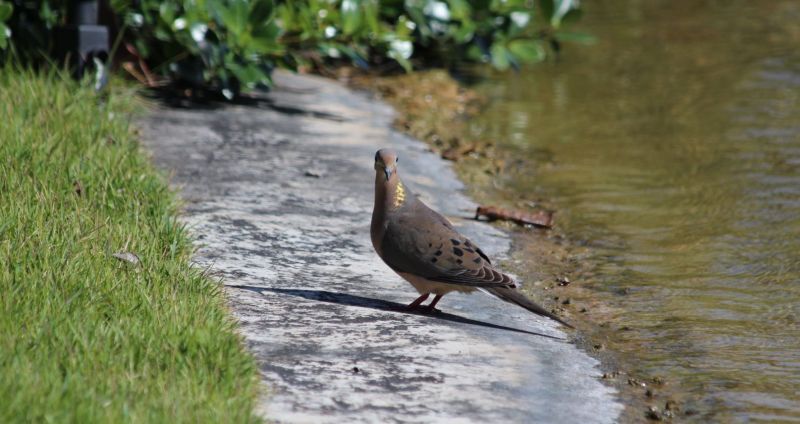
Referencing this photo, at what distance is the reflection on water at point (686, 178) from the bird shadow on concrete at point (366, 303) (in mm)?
564

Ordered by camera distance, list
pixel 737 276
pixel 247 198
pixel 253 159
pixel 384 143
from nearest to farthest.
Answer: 1. pixel 737 276
2. pixel 247 198
3. pixel 253 159
4. pixel 384 143

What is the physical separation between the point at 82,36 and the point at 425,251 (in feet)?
11.4

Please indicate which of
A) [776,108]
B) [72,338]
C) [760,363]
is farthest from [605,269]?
[776,108]

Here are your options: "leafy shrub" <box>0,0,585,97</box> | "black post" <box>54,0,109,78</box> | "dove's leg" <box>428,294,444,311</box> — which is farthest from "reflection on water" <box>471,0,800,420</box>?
"black post" <box>54,0,109,78</box>

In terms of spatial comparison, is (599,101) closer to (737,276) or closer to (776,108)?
(776,108)

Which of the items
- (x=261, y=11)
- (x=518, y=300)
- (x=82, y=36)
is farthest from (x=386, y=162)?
(x=82, y=36)

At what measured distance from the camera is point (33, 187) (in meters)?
5.12

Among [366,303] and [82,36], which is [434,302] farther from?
[82,36]

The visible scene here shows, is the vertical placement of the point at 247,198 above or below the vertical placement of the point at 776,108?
below

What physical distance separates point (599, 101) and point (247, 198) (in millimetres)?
4139

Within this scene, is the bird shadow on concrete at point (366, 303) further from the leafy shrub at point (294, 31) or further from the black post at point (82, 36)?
the black post at point (82, 36)

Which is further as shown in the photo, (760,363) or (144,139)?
(144,139)

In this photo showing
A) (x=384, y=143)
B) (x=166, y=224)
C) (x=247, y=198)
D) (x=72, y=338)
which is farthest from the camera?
(x=384, y=143)

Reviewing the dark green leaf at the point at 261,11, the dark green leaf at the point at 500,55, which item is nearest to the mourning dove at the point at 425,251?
the dark green leaf at the point at 261,11
